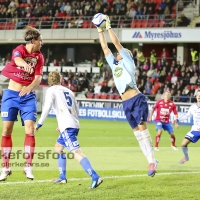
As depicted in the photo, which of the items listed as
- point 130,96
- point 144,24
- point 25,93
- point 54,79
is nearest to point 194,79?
point 144,24

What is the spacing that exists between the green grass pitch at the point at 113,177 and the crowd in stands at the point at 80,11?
72.2ft

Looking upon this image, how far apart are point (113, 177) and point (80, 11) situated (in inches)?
1296

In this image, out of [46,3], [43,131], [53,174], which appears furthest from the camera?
[46,3]

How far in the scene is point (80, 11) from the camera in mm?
42562

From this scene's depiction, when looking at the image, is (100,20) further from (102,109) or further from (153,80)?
(153,80)

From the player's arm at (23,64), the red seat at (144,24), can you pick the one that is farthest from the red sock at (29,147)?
the red seat at (144,24)

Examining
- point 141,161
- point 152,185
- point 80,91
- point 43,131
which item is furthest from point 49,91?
point 80,91

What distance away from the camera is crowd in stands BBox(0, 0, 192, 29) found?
38.9 m

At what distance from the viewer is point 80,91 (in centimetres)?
3825

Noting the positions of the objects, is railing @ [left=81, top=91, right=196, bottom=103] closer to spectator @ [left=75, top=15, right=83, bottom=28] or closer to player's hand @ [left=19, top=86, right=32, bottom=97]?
spectator @ [left=75, top=15, right=83, bottom=28]

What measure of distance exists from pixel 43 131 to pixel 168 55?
61.5 feet

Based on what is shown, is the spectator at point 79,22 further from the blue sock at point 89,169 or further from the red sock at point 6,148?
the blue sock at point 89,169

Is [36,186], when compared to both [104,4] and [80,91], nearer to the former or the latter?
[80,91]

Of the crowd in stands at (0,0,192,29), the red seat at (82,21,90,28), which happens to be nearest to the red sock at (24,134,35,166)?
the crowd in stands at (0,0,192,29)
